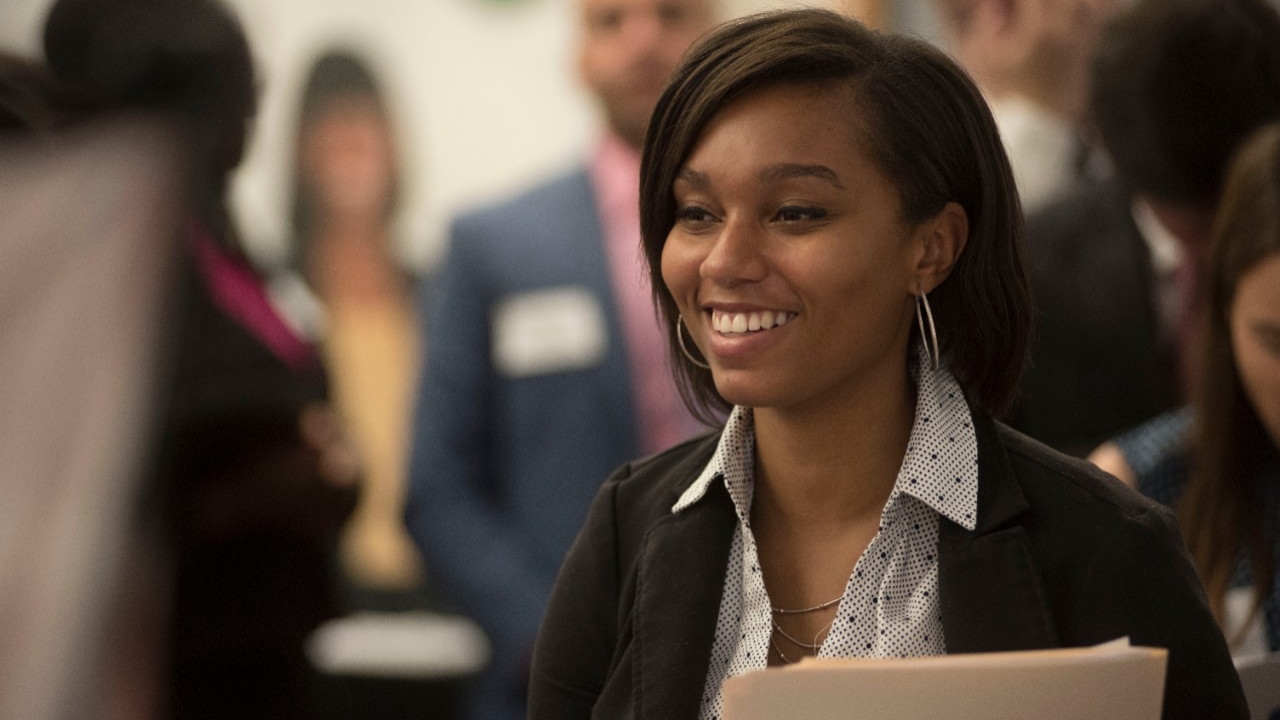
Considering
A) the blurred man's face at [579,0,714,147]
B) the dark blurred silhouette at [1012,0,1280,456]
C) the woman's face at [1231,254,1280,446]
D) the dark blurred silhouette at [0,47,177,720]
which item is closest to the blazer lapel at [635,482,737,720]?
the woman's face at [1231,254,1280,446]

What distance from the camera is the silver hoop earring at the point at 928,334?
1496 millimetres

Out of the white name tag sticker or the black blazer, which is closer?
the black blazer

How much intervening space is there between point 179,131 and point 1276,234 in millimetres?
1983

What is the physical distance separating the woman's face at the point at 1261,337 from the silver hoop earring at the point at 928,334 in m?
0.78

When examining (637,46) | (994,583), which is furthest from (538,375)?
(994,583)

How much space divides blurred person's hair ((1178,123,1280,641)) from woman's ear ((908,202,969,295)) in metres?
0.75

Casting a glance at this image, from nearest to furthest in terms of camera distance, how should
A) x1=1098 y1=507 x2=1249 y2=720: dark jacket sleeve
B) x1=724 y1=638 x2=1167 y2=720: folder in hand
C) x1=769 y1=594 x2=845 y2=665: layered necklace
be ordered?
x1=724 y1=638 x2=1167 y2=720: folder in hand
x1=1098 y1=507 x2=1249 y2=720: dark jacket sleeve
x1=769 y1=594 x2=845 y2=665: layered necklace

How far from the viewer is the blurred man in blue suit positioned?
2824mm

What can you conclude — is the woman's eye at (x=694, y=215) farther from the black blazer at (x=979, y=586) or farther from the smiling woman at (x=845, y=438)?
the black blazer at (x=979, y=586)

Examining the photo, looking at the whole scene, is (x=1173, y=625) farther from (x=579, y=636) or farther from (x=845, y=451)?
(x=579, y=636)

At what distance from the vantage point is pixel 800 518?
151cm

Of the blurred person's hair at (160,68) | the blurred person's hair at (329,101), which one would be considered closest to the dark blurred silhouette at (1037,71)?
the blurred person's hair at (160,68)

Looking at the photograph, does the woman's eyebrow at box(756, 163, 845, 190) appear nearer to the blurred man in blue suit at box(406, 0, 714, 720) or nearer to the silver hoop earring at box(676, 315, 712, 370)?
the silver hoop earring at box(676, 315, 712, 370)

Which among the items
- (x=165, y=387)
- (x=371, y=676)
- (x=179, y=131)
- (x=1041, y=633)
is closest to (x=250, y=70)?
(x=179, y=131)
